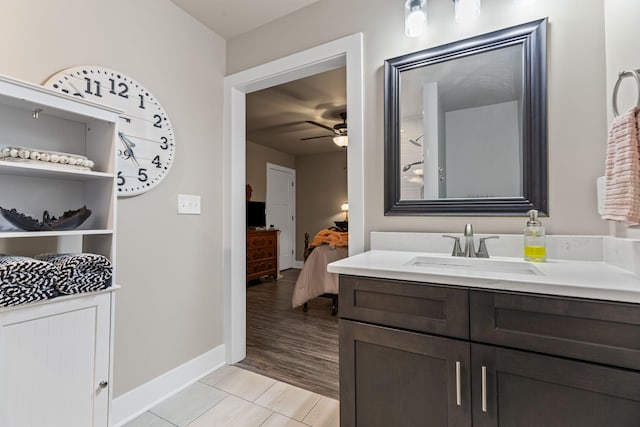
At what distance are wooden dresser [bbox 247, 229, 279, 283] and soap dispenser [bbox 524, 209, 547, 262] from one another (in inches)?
155

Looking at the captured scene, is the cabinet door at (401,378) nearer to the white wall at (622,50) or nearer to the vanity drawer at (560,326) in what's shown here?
the vanity drawer at (560,326)

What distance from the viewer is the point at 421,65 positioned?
64.5 inches

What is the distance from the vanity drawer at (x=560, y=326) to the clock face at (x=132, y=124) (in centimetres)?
179

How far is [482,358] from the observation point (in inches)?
38.2

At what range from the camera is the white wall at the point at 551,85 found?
1285 mm

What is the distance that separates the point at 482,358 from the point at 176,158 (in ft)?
6.45

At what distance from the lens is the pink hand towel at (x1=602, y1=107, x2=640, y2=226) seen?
3.05 feet

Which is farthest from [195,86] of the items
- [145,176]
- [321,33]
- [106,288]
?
[106,288]

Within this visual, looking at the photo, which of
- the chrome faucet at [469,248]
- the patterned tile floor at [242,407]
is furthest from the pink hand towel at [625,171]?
the patterned tile floor at [242,407]

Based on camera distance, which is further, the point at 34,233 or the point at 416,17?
the point at 416,17

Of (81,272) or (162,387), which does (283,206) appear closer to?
(162,387)

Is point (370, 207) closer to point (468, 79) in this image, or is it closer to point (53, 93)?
point (468, 79)

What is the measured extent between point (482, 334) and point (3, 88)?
1810 mm

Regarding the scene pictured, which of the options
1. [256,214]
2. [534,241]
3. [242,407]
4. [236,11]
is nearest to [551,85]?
[534,241]
